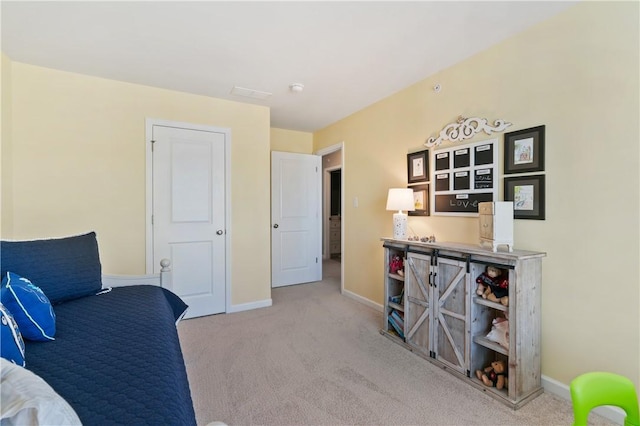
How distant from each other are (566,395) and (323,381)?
155cm

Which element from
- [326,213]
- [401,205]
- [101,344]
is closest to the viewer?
[101,344]

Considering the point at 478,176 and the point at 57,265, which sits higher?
the point at 478,176

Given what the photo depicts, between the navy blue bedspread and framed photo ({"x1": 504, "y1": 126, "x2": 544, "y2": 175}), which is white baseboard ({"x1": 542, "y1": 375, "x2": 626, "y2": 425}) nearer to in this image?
framed photo ({"x1": 504, "y1": 126, "x2": 544, "y2": 175})

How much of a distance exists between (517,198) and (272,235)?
318 cm

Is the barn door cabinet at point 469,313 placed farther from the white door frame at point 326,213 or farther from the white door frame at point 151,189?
the white door frame at point 326,213

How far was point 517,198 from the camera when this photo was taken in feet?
6.83

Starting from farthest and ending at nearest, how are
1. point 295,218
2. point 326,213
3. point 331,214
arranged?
1. point 331,214
2. point 326,213
3. point 295,218

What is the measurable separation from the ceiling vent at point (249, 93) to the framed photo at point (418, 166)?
1.68 meters

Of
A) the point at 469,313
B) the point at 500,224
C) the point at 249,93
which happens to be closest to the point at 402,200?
the point at 500,224

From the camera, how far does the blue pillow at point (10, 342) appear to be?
1.02 m

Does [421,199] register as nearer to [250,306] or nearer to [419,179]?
[419,179]

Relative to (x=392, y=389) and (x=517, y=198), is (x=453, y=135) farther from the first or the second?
(x=392, y=389)

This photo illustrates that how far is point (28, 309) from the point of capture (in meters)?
1.31

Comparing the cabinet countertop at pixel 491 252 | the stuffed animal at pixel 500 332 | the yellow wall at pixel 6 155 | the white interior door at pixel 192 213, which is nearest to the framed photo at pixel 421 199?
the cabinet countertop at pixel 491 252
